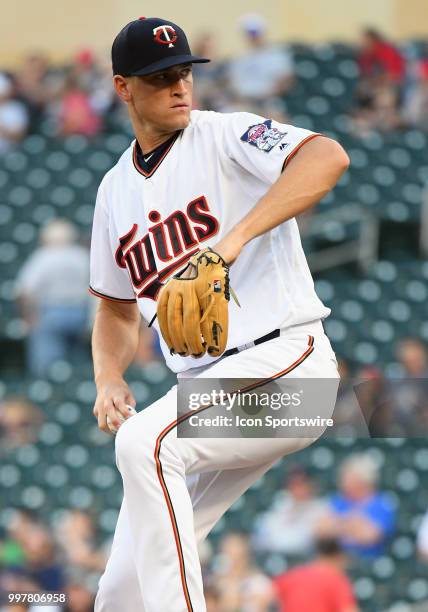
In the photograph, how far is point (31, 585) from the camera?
619cm

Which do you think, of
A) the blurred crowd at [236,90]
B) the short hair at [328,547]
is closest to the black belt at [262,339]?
the short hair at [328,547]

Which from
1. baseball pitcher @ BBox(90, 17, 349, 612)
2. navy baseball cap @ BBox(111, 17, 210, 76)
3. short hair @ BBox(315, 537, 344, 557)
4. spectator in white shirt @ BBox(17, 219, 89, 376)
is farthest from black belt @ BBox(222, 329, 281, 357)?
spectator in white shirt @ BBox(17, 219, 89, 376)

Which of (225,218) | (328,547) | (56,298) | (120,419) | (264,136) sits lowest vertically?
(328,547)

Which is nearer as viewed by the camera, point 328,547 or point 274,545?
point 328,547

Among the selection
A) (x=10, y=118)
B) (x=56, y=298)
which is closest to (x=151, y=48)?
(x=56, y=298)

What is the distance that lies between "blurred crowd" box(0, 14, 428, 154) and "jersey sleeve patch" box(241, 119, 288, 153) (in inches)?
281

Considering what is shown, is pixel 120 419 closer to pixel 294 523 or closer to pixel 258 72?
pixel 294 523

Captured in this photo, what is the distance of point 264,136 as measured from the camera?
117 inches

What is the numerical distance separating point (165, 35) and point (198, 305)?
0.67m

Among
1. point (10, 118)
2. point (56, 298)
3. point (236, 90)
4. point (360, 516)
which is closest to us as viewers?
point (360, 516)

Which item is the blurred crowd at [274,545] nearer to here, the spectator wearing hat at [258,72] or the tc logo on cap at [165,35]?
the tc logo on cap at [165,35]

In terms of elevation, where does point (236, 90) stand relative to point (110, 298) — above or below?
below

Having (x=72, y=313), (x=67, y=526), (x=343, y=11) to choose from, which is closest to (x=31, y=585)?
(x=67, y=526)

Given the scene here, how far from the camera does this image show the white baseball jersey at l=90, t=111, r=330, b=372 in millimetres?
3010
